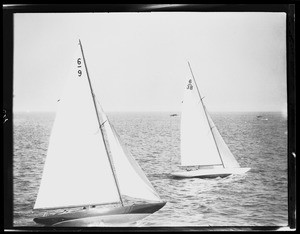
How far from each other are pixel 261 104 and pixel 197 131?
0.44m

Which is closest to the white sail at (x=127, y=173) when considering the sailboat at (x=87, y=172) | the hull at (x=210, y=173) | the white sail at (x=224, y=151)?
the sailboat at (x=87, y=172)

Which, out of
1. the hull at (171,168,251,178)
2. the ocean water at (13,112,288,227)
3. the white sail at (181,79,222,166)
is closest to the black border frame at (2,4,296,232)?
the ocean water at (13,112,288,227)

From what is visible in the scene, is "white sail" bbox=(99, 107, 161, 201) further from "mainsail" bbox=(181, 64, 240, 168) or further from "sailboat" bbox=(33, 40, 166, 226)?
"mainsail" bbox=(181, 64, 240, 168)

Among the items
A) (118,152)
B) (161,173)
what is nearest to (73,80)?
(118,152)

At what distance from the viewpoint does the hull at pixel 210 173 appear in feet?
10.9

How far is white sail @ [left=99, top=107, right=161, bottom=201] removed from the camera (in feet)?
10.8

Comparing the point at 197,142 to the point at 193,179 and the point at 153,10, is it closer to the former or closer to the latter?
the point at 193,179

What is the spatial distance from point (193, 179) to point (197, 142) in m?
0.23

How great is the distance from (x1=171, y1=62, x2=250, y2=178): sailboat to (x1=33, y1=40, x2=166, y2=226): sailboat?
0.29 m

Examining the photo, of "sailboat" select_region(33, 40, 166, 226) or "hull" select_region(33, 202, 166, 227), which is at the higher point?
"sailboat" select_region(33, 40, 166, 226)

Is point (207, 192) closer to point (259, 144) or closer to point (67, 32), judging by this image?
point (259, 144)

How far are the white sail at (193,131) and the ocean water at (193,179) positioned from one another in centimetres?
5

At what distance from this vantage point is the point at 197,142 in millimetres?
3381

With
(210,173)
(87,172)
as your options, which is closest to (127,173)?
(87,172)
